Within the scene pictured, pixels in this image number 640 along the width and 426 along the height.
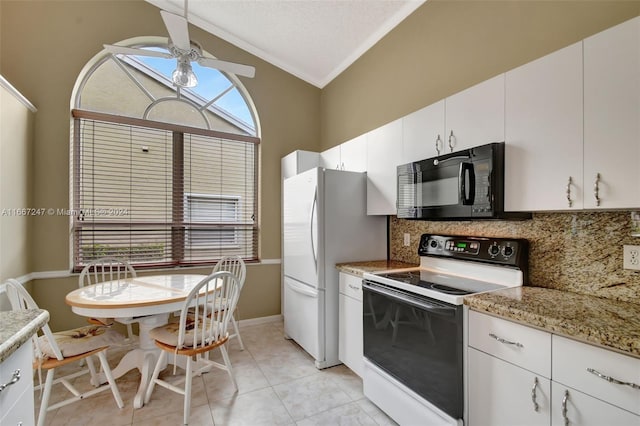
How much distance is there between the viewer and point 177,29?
1.92 m

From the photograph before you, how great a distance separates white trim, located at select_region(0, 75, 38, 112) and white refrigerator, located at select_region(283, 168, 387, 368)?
7.52ft

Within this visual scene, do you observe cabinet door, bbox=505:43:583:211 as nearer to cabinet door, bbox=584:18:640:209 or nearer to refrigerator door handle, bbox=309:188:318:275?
cabinet door, bbox=584:18:640:209

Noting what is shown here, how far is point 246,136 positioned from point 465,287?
9.98 feet

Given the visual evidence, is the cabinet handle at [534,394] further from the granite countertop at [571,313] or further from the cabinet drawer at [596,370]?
the granite countertop at [571,313]

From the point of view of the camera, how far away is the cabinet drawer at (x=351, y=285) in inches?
90.1

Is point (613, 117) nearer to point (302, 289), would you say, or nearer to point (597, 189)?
point (597, 189)

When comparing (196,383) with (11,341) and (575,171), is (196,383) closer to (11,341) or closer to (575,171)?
(11,341)

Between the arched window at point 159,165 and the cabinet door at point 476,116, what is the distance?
2.53 metres

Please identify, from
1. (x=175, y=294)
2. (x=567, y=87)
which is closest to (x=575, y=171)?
(x=567, y=87)

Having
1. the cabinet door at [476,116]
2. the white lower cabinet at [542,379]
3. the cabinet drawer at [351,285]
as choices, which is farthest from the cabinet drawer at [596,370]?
the cabinet drawer at [351,285]

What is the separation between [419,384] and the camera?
166 cm

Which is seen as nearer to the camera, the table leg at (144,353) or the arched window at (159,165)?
the table leg at (144,353)

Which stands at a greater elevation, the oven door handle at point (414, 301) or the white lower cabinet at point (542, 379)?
the oven door handle at point (414, 301)

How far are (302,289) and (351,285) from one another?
1.90ft
